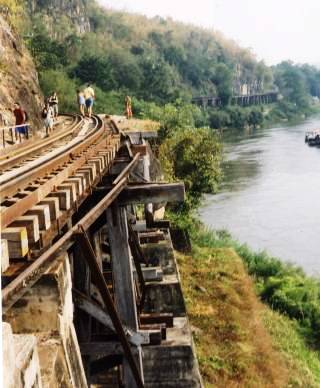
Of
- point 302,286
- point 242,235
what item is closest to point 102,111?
point 242,235

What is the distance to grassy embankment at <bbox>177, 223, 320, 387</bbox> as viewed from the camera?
11.9 m

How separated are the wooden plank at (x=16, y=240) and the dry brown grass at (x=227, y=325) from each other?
8565 mm

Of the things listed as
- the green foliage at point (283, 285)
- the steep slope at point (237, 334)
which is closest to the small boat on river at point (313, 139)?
the green foliage at point (283, 285)

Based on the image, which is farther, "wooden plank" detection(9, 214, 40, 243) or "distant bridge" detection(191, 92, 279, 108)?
"distant bridge" detection(191, 92, 279, 108)

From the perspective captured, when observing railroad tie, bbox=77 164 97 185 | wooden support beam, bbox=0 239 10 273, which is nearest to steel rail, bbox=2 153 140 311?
wooden support beam, bbox=0 239 10 273

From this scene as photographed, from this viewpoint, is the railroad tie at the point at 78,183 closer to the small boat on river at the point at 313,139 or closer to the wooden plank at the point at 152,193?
the wooden plank at the point at 152,193

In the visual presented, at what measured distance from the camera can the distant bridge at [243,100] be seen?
82.9 metres

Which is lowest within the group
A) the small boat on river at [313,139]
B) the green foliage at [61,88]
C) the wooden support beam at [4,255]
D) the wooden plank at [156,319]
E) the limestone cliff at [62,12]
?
the small boat on river at [313,139]

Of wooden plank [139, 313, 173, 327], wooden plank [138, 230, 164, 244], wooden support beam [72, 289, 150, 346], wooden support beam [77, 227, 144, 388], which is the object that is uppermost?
wooden support beam [77, 227, 144, 388]

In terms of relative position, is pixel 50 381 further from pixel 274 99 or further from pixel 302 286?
pixel 274 99

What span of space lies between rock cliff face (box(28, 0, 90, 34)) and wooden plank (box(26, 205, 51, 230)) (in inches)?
2994

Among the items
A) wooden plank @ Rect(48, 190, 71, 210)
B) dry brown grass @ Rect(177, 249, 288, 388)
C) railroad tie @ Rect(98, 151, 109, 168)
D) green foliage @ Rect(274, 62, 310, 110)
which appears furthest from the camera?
green foliage @ Rect(274, 62, 310, 110)

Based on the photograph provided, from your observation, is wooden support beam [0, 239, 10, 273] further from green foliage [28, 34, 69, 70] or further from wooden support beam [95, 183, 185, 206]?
green foliage [28, 34, 69, 70]

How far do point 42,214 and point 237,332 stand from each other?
10.4m
